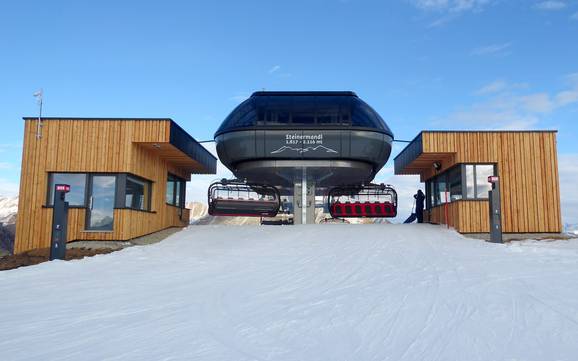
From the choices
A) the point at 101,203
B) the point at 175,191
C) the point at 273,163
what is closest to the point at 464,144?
the point at 273,163

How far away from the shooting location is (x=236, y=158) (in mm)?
23031

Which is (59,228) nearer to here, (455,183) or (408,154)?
(455,183)

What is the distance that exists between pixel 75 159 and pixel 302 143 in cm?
1011

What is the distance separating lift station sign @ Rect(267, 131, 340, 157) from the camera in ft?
71.4

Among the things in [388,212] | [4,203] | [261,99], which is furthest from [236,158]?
[4,203]

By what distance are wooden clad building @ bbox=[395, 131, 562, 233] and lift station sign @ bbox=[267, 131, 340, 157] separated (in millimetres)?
5153


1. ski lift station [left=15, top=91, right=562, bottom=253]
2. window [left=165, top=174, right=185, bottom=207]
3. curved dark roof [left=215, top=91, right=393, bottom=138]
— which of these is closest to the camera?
ski lift station [left=15, top=91, right=562, bottom=253]

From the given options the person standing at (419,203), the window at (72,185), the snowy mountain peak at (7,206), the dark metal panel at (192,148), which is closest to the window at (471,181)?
the person standing at (419,203)

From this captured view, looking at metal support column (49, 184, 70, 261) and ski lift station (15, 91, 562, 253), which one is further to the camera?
ski lift station (15, 91, 562, 253)

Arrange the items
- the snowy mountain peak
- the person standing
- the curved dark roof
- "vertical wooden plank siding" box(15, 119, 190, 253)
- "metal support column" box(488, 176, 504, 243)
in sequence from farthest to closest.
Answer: the snowy mountain peak
the person standing
the curved dark roof
"vertical wooden plank siding" box(15, 119, 190, 253)
"metal support column" box(488, 176, 504, 243)

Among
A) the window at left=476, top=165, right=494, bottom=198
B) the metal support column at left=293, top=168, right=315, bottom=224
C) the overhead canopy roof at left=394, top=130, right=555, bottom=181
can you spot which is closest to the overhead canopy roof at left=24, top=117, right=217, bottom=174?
the metal support column at left=293, top=168, right=315, bottom=224

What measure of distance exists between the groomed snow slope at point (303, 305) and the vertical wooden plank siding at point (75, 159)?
3565 millimetres

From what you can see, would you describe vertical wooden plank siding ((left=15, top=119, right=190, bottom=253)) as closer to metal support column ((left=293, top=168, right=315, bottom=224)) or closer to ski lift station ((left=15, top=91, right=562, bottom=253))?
ski lift station ((left=15, top=91, right=562, bottom=253))

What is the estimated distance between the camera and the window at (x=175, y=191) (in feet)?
69.3
